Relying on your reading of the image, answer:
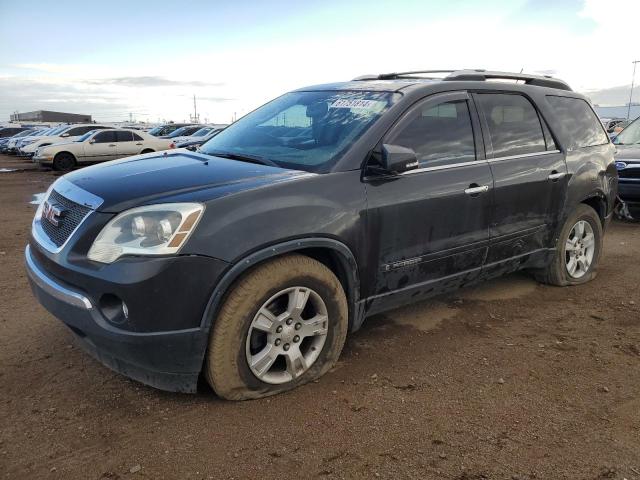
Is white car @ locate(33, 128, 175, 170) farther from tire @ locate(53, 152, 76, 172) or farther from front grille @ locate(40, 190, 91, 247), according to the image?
front grille @ locate(40, 190, 91, 247)

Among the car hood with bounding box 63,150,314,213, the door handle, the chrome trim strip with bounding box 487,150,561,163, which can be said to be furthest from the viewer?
the chrome trim strip with bounding box 487,150,561,163

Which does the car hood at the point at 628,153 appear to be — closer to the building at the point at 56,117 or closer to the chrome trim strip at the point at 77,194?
the chrome trim strip at the point at 77,194

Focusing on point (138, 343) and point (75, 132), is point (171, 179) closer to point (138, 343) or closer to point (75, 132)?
point (138, 343)

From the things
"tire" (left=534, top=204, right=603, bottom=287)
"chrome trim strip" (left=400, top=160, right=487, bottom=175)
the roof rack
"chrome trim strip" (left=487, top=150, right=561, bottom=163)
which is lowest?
"tire" (left=534, top=204, right=603, bottom=287)

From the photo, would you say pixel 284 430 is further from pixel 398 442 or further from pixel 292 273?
pixel 292 273

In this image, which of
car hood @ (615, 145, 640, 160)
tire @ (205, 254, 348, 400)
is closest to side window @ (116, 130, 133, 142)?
car hood @ (615, 145, 640, 160)

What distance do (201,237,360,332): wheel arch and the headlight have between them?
303mm

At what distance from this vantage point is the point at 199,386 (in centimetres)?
311

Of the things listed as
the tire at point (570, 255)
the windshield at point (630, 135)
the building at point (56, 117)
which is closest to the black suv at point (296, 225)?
the tire at point (570, 255)

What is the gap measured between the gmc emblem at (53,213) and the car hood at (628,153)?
7.92 m

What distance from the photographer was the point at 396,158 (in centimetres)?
313

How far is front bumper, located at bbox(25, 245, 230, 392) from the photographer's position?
8.52 feet

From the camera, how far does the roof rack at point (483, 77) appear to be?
4016mm

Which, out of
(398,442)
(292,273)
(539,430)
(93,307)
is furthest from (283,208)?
(539,430)
